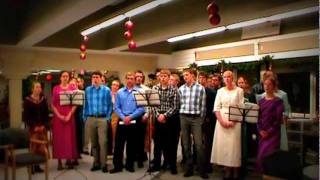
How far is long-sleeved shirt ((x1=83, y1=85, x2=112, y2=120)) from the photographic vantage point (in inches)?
214

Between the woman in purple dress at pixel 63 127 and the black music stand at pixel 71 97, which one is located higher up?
the black music stand at pixel 71 97

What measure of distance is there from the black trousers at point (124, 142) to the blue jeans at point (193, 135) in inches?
30.8

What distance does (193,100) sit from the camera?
5.11 meters

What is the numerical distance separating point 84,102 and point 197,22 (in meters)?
2.71

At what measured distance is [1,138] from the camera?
4.57m

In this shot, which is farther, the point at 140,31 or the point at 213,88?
the point at 140,31

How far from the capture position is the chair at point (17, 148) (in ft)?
14.5

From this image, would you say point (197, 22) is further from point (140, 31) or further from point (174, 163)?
point (174, 163)

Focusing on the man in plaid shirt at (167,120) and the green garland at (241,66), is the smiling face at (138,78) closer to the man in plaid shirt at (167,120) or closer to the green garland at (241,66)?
the man in plaid shirt at (167,120)

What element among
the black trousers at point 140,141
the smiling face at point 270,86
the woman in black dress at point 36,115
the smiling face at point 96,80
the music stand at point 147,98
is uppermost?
the smiling face at point 96,80

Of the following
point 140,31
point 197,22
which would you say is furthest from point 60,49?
point 197,22

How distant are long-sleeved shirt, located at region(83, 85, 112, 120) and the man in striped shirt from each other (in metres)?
1.14

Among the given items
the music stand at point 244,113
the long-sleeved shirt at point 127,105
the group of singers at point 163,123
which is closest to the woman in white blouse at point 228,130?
the group of singers at point 163,123

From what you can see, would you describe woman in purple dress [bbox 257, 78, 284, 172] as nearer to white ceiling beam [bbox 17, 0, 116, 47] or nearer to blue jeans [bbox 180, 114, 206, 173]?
blue jeans [bbox 180, 114, 206, 173]
